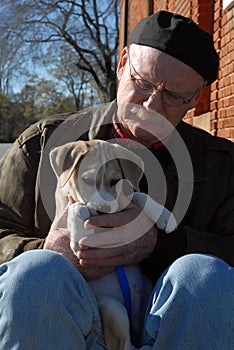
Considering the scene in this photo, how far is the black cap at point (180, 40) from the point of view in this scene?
2635mm

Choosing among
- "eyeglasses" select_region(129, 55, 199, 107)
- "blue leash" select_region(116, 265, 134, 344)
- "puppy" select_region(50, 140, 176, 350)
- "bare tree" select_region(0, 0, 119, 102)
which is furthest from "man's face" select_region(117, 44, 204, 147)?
"bare tree" select_region(0, 0, 119, 102)

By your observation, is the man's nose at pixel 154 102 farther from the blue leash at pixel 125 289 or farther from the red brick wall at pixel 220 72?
the red brick wall at pixel 220 72

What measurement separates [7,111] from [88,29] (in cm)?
858

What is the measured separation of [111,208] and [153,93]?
67cm

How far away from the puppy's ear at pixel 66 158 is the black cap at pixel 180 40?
23.3 inches

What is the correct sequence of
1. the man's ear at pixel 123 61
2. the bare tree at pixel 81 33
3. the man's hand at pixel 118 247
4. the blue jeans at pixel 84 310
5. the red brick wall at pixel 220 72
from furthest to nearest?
the bare tree at pixel 81 33, the red brick wall at pixel 220 72, the man's ear at pixel 123 61, the man's hand at pixel 118 247, the blue jeans at pixel 84 310

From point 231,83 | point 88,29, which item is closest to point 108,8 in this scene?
point 88,29

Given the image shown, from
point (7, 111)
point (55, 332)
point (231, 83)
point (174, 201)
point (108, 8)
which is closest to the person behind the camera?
point (55, 332)

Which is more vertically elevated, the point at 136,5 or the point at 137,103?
the point at 136,5

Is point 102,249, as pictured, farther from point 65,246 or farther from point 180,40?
point 180,40

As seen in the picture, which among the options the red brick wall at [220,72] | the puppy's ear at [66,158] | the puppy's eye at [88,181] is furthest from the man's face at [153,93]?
the red brick wall at [220,72]

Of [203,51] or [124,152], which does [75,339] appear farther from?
[203,51]

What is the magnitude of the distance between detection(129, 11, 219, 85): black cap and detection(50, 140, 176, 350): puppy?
0.51 m

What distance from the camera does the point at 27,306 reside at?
1.84m
